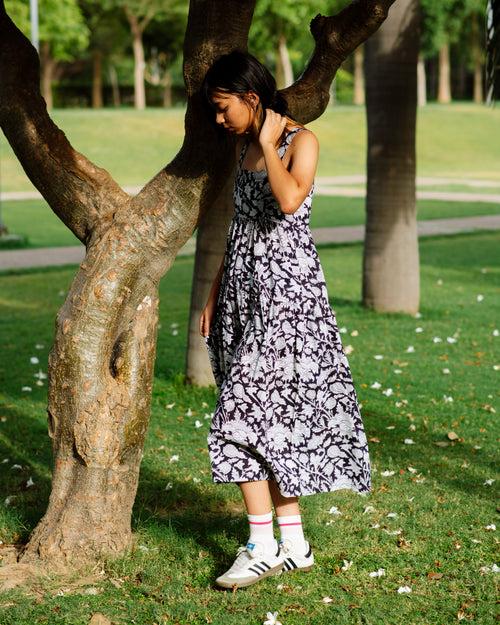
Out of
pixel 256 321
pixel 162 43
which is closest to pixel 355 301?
pixel 256 321

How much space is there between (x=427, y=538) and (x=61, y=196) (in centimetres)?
210

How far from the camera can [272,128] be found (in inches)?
143

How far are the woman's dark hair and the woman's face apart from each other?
2cm

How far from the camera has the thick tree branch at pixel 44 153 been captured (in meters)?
4.16

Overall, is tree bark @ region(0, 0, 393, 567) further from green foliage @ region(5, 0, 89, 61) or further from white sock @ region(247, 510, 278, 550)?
green foliage @ region(5, 0, 89, 61)

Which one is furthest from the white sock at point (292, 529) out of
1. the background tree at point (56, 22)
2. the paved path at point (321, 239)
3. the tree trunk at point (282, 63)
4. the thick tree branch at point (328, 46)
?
the tree trunk at point (282, 63)

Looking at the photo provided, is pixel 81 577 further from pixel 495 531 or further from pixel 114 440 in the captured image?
pixel 495 531

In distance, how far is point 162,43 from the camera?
61.4 m

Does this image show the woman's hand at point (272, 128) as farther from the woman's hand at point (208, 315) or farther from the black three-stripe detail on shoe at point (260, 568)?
the black three-stripe detail on shoe at point (260, 568)

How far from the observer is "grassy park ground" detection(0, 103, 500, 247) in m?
20.4

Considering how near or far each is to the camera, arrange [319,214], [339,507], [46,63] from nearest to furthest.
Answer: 1. [339,507]
2. [319,214]
3. [46,63]

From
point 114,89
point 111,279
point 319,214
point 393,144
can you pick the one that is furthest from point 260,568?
point 114,89

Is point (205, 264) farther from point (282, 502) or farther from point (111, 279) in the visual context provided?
point (282, 502)

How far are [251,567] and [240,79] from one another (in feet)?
5.79
